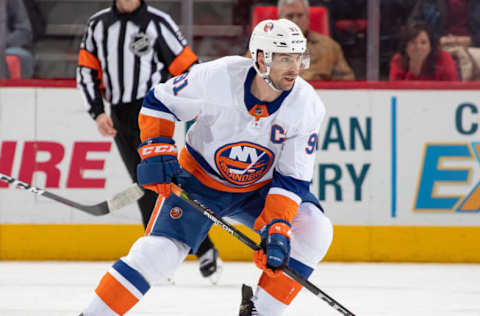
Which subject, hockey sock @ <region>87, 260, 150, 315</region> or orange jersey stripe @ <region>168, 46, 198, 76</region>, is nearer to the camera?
hockey sock @ <region>87, 260, 150, 315</region>

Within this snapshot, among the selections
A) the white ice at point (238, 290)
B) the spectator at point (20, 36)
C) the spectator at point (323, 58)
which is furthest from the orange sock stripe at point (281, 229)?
the spectator at point (20, 36)

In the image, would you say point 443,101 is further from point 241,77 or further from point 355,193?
point 241,77

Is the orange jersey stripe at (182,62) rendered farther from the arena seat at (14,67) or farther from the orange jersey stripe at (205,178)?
the orange jersey stripe at (205,178)

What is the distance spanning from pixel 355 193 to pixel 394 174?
0.21 metres

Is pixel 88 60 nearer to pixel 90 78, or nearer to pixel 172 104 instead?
pixel 90 78

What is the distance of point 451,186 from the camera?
4625 millimetres

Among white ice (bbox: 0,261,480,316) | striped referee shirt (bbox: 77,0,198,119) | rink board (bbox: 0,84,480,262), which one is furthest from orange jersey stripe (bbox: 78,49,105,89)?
white ice (bbox: 0,261,480,316)

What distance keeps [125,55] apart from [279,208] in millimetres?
1661

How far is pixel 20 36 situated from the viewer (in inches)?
184

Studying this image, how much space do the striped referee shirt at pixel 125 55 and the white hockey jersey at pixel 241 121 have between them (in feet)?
4.40

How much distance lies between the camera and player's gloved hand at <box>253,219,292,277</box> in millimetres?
2562

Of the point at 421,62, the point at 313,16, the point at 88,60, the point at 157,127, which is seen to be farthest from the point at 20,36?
the point at 157,127

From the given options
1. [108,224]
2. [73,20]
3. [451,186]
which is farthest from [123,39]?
[451,186]

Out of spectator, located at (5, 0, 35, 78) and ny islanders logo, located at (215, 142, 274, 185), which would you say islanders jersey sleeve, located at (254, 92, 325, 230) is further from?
spectator, located at (5, 0, 35, 78)
